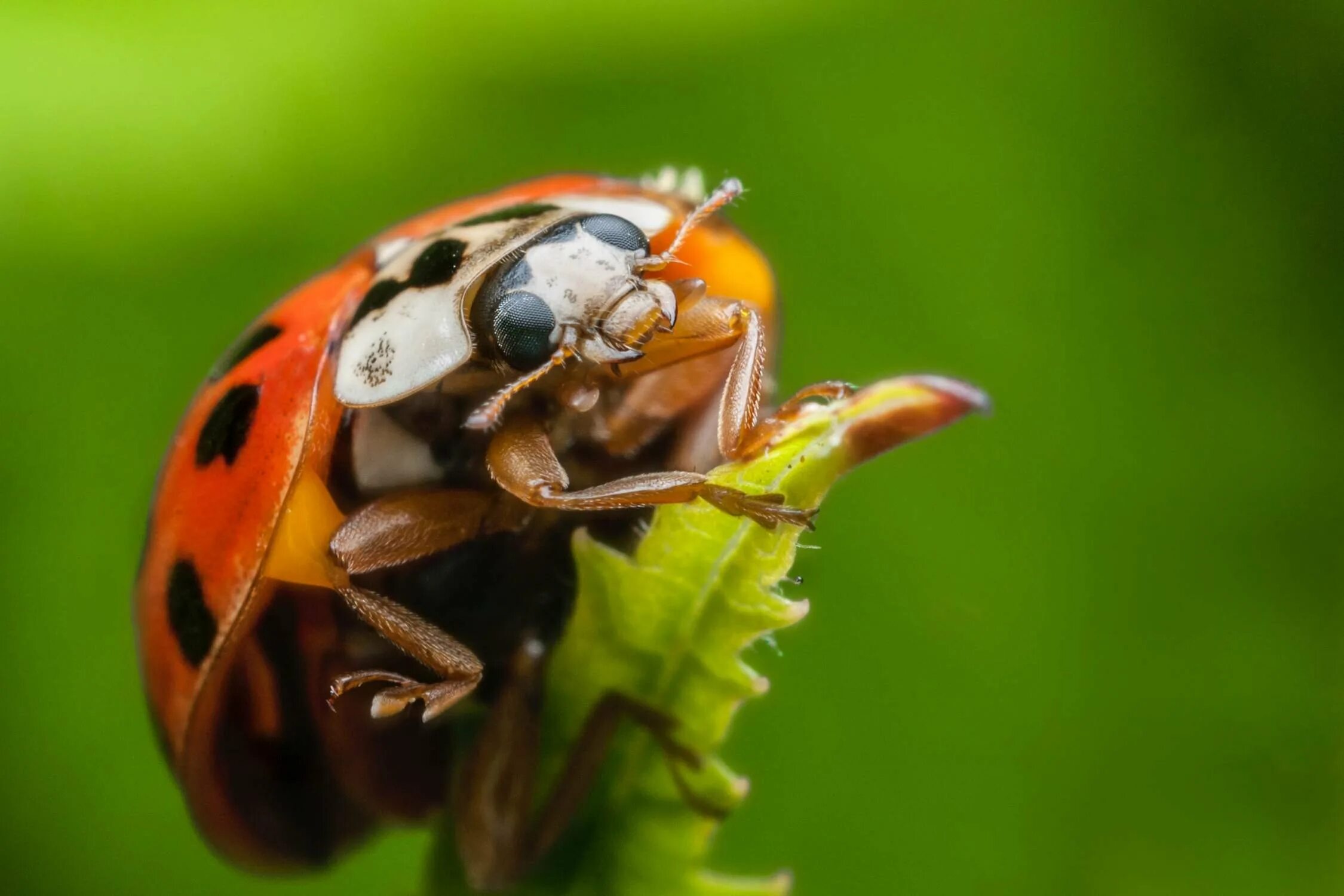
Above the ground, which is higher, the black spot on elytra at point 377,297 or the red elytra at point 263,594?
the black spot on elytra at point 377,297

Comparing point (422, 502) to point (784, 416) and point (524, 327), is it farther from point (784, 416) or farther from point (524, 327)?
point (784, 416)

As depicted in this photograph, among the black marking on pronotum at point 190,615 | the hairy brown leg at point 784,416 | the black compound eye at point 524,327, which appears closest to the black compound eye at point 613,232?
the black compound eye at point 524,327

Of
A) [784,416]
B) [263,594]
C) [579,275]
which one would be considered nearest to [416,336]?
[579,275]

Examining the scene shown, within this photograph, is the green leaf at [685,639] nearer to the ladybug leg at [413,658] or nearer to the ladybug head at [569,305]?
the ladybug leg at [413,658]

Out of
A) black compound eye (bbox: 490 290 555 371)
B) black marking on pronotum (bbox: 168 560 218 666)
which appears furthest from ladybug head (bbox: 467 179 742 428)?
black marking on pronotum (bbox: 168 560 218 666)

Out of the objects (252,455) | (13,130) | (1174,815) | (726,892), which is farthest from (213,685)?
(1174,815)

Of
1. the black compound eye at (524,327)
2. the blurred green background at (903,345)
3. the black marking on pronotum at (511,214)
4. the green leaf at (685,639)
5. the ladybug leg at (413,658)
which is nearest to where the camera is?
the green leaf at (685,639)

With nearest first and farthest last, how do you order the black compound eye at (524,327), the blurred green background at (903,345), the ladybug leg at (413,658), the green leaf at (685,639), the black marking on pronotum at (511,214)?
the green leaf at (685,639)
the ladybug leg at (413,658)
the black compound eye at (524,327)
the black marking on pronotum at (511,214)
the blurred green background at (903,345)
